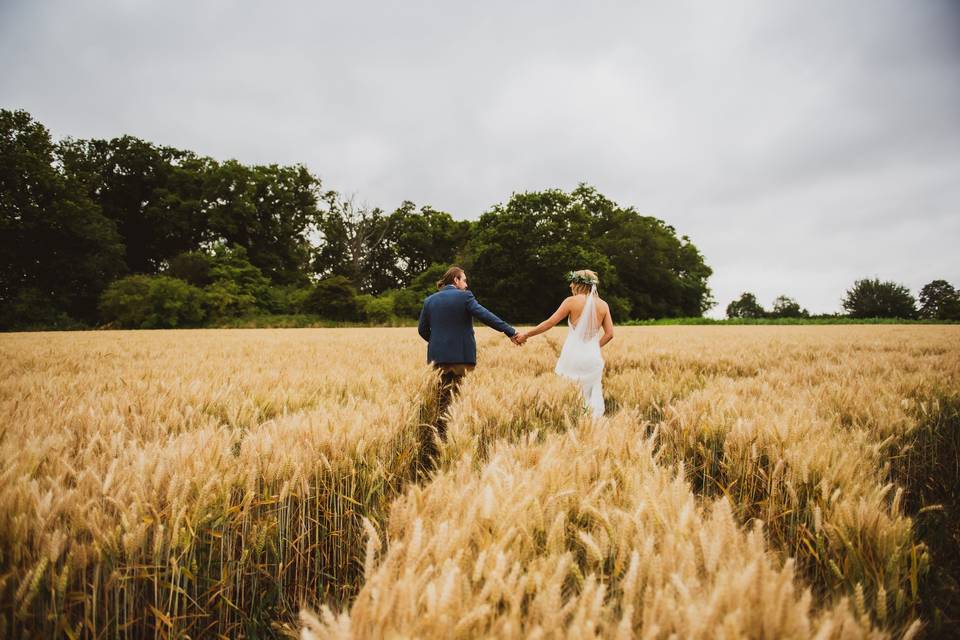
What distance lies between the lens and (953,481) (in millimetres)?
2783

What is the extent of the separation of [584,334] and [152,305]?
38.2m

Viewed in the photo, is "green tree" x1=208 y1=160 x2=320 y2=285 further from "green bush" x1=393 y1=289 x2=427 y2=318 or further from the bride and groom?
the bride and groom

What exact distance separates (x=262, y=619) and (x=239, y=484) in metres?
0.55

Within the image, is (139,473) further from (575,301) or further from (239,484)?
(575,301)

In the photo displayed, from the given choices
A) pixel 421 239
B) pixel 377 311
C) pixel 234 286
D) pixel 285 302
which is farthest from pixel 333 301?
pixel 421 239

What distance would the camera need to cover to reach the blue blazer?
519 centimetres

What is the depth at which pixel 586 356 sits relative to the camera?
534 cm

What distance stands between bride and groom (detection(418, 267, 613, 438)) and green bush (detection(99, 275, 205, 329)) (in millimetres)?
35246

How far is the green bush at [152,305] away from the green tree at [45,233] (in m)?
3.75

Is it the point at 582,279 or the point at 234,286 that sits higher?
the point at 234,286

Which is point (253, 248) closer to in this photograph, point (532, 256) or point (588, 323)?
point (532, 256)

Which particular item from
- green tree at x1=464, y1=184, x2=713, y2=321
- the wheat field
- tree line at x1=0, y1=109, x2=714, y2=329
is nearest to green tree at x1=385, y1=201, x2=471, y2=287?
tree line at x1=0, y1=109, x2=714, y2=329

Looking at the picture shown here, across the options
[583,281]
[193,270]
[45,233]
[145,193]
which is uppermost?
[145,193]

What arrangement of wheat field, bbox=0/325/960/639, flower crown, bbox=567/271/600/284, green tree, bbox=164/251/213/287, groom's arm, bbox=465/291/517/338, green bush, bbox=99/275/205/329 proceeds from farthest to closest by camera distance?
green tree, bbox=164/251/213/287
green bush, bbox=99/275/205/329
flower crown, bbox=567/271/600/284
groom's arm, bbox=465/291/517/338
wheat field, bbox=0/325/960/639
